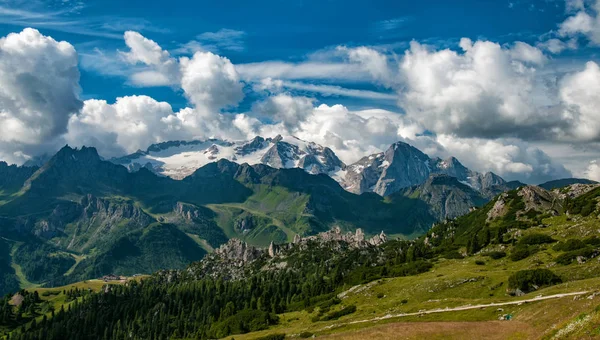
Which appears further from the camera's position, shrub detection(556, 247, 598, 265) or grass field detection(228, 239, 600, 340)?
shrub detection(556, 247, 598, 265)

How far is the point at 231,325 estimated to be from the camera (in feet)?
649

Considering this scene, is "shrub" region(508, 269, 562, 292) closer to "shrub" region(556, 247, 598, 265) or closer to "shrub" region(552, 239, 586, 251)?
"shrub" region(556, 247, 598, 265)

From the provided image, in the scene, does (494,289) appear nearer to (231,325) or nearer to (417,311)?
(417,311)

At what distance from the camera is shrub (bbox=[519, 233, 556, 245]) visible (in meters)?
162

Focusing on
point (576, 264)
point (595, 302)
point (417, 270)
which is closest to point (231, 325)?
point (417, 270)

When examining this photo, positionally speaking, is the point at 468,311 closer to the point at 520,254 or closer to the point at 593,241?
the point at 593,241

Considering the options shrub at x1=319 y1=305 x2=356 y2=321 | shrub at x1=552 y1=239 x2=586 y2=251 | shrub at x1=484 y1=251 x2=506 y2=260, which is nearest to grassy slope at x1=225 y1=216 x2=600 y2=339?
shrub at x1=552 y1=239 x2=586 y2=251

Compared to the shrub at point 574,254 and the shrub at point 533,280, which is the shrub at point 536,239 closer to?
the shrub at point 574,254

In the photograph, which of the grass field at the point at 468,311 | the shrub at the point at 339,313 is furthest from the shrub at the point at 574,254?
the shrub at the point at 339,313

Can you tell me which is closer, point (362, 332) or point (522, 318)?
point (522, 318)

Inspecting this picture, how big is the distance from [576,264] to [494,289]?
78.3 ft

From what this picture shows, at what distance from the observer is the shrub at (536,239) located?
6363 inches

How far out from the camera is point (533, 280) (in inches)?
4286

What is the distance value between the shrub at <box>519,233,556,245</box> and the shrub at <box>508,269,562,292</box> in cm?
5472
